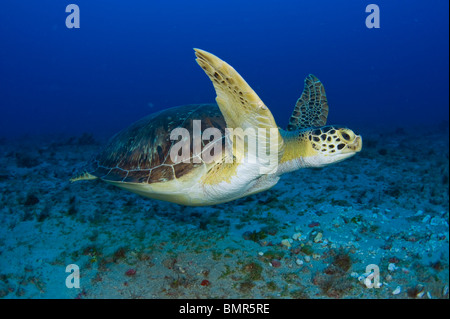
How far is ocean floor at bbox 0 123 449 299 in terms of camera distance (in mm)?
1977

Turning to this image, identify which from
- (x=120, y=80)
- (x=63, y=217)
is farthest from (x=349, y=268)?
(x=120, y=80)

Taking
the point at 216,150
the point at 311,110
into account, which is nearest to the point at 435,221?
the point at 311,110

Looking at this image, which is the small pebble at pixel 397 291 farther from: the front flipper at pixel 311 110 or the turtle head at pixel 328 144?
the front flipper at pixel 311 110

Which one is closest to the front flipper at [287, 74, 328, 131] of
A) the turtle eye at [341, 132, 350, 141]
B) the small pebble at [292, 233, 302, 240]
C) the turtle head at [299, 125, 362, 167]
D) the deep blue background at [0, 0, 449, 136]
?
the turtle head at [299, 125, 362, 167]

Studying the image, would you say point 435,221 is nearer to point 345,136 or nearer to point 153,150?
point 345,136

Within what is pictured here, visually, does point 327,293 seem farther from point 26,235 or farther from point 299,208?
point 26,235

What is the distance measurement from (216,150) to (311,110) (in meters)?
1.78

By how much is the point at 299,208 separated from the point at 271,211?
0.38 metres

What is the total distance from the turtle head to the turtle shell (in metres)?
0.89

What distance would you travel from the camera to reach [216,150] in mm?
2422

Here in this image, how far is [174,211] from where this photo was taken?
3432mm

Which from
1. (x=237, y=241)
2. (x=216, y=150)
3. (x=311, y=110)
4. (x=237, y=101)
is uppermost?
(x=311, y=110)

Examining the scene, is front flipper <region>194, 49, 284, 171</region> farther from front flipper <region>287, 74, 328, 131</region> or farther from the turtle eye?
front flipper <region>287, 74, 328, 131</region>
